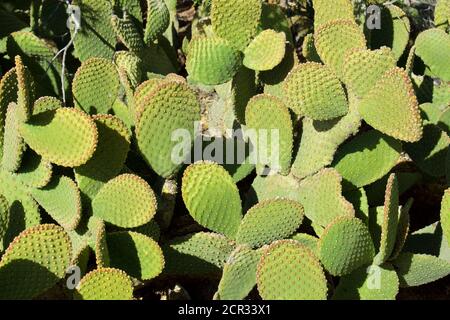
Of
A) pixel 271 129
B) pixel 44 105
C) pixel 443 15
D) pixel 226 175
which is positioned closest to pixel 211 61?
pixel 271 129

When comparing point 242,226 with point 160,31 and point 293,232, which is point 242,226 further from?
point 160,31

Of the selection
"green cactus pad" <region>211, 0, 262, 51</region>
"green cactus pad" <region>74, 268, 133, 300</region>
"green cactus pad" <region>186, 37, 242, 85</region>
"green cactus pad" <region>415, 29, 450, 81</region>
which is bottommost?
"green cactus pad" <region>74, 268, 133, 300</region>

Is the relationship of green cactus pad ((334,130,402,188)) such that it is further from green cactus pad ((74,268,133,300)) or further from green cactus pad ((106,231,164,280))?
green cactus pad ((74,268,133,300))

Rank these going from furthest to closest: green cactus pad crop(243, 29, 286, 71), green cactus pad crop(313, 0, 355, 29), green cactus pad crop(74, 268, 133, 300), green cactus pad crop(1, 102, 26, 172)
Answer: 1. green cactus pad crop(313, 0, 355, 29)
2. green cactus pad crop(243, 29, 286, 71)
3. green cactus pad crop(1, 102, 26, 172)
4. green cactus pad crop(74, 268, 133, 300)

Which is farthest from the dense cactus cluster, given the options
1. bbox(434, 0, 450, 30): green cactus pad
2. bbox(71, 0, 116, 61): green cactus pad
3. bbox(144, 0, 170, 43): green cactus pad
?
bbox(434, 0, 450, 30): green cactus pad

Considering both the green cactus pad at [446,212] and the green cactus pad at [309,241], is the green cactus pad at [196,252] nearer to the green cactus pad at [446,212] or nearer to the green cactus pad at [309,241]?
the green cactus pad at [309,241]

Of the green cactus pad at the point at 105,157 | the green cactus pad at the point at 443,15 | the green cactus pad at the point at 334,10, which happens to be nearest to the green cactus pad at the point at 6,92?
the green cactus pad at the point at 105,157

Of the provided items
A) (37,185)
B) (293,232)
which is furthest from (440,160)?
(37,185)
